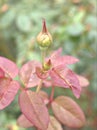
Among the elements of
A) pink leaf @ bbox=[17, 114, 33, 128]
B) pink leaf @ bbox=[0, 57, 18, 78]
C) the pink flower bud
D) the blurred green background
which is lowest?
the blurred green background

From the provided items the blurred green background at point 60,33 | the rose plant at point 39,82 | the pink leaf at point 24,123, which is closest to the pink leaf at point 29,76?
the rose plant at point 39,82

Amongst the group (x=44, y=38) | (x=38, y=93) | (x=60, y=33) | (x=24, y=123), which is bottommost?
(x=60, y=33)

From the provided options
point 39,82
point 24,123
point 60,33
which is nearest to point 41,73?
point 39,82

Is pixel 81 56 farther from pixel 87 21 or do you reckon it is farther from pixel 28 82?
pixel 28 82

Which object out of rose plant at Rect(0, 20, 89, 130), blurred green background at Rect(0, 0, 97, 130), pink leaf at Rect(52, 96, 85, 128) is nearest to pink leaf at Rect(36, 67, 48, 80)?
rose plant at Rect(0, 20, 89, 130)

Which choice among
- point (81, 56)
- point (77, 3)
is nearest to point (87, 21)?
point (81, 56)

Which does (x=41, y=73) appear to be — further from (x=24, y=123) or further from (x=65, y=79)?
(x=24, y=123)

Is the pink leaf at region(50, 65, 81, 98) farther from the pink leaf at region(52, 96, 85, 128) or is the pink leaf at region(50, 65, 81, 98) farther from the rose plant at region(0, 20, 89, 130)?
the pink leaf at region(52, 96, 85, 128)
